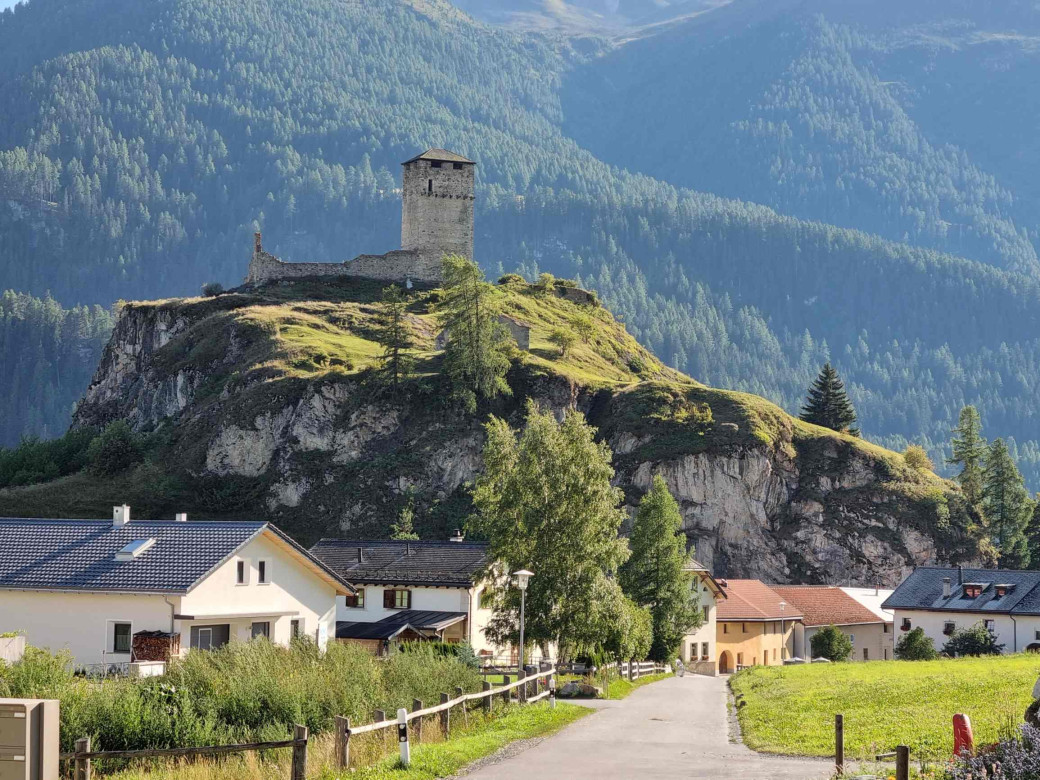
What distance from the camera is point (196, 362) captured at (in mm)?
121250

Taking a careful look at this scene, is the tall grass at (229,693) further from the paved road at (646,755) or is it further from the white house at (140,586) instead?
the white house at (140,586)

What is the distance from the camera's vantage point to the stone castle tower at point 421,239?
13912 centimetres

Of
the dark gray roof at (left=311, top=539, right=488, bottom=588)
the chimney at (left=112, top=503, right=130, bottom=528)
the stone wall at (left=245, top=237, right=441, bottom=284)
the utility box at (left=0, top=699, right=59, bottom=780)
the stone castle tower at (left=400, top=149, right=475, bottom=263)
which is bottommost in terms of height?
the utility box at (left=0, top=699, right=59, bottom=780)

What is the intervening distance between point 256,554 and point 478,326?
6467 cm

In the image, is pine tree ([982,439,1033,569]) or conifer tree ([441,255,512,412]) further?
pine tree ([982,439,1033,569])

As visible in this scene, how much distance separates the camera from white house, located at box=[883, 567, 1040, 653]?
278ft

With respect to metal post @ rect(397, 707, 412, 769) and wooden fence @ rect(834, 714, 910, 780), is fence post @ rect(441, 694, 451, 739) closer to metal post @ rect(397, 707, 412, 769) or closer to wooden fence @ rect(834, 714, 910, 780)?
metal post @ rect(397, 707, 412, 769)

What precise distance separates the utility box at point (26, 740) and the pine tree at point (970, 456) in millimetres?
107029

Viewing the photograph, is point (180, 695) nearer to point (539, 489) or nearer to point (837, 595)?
point (539, 489)

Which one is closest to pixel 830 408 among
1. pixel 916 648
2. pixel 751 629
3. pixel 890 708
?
pixel 751 629

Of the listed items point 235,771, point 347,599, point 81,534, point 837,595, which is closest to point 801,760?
point 235,771

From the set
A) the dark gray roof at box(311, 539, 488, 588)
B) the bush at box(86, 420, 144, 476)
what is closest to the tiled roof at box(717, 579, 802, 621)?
the dark gray roof at box(311, 539, 488, 588)

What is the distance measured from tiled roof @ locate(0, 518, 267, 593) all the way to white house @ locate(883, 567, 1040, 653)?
51630mm

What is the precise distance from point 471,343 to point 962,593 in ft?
133
